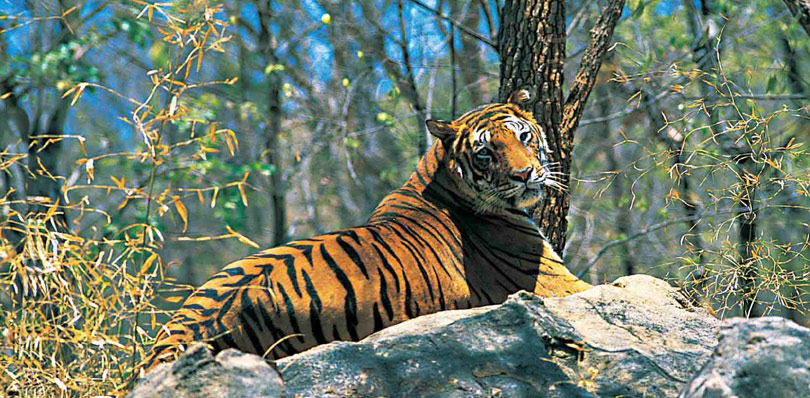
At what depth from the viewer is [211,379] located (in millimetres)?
2111

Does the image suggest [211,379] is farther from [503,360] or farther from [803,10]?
[803,10]

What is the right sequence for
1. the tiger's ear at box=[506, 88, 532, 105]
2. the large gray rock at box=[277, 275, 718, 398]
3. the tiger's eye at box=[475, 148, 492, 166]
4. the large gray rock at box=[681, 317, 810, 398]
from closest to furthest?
1. the large gray rock at box=[681, 317, 810, 398]
2. the large gray rock at box=[277, 275, 718, 398]
3. the tiger's eye at box=[475, 148, 492, 166]
4. the tiger's ear at box=[506, 88, 532, 105]

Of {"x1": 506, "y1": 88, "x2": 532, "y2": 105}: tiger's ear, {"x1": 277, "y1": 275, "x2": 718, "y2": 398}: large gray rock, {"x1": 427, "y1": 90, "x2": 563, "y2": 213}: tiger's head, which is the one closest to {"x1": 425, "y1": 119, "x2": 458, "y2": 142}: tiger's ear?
{"x1": 427, "y1": 90, "x2": 563, "y2": 213}: tiger's head

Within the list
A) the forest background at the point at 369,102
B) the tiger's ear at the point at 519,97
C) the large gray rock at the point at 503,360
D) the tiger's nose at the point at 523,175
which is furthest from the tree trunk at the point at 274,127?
the large gray rock at the point at 503,360

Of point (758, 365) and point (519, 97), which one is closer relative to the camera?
point (758, 365)

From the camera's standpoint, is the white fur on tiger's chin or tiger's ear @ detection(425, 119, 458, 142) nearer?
the white fur on tiger's chin

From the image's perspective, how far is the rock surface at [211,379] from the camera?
2094 mm

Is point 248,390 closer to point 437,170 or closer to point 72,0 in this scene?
point 437,170

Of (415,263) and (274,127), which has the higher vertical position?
(274,127)

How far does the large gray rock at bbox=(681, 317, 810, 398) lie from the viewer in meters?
2.00

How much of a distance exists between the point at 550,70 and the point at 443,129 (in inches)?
47.3

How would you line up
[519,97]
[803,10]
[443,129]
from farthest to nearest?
[519,97]
[443,129]
[803,10]

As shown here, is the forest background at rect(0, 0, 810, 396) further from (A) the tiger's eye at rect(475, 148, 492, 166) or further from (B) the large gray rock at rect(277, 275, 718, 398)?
(B) the large gray rock at rect(277, 275, 718, 398)

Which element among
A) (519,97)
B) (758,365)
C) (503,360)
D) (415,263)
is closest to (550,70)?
(519,97)
